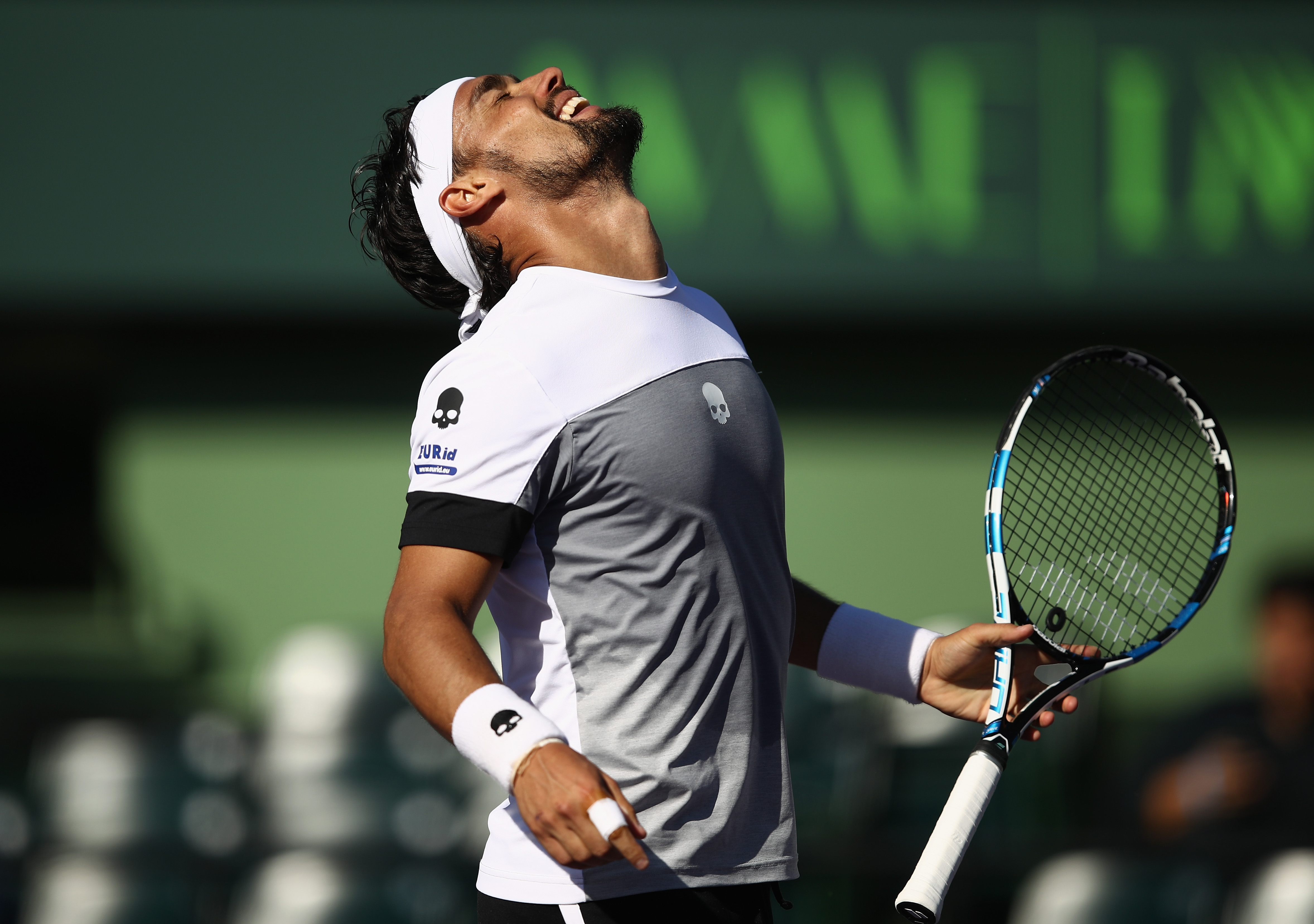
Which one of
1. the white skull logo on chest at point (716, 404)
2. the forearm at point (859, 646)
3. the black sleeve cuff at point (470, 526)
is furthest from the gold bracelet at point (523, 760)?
the forearm at point (859, 646)

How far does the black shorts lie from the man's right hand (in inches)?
8.9

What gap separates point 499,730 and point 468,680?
0.07 metres

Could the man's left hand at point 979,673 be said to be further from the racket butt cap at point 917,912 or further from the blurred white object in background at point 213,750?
the blurred white object in background at point 213,750

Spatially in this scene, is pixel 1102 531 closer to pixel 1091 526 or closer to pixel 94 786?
pixel 1091 526

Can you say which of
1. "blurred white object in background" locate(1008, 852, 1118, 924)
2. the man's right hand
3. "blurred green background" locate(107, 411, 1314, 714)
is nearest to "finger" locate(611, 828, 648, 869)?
the man's right hand

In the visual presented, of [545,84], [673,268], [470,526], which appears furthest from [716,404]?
[673,268]

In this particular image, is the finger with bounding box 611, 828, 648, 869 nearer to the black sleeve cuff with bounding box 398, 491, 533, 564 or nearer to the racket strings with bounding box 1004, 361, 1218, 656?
the black sleeve cuff with bounding box 398, 491, 533, 564

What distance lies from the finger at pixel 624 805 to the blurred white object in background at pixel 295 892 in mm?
2853

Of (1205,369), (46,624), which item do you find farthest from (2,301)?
(1205,369)

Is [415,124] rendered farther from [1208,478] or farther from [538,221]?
[1208,478]

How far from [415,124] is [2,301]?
11.9 ft

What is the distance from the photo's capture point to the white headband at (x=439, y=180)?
1.88 meters

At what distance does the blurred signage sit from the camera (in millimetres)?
4883

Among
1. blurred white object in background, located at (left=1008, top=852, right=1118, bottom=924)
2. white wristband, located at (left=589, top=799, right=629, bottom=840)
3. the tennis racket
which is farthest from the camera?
blurred white object in background, located at (left=1008, top=852, right=1118, bottom=924)
